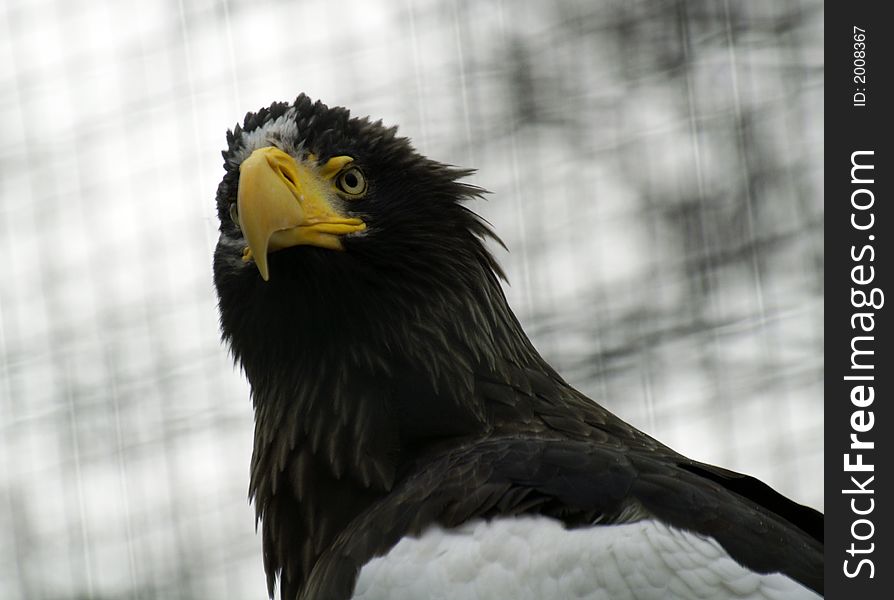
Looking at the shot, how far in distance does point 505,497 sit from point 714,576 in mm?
362

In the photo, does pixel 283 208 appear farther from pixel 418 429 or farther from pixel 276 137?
pixel 418 429

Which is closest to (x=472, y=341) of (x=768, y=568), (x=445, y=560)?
(x=445, y=560)

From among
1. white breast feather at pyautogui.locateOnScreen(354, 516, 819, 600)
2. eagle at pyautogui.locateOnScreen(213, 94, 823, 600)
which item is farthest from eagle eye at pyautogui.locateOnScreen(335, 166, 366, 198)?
white breast feather at pyautogui.locateOnScreen(354, 516, 819, 600)

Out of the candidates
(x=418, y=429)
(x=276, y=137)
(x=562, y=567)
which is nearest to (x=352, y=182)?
(x=276, y=137)

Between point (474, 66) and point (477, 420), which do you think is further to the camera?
point (474, 66)

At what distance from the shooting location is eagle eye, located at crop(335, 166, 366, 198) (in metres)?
2.86

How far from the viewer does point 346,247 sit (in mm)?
2822

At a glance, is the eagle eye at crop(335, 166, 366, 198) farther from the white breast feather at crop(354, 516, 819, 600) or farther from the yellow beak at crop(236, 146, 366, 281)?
the white breast feather at crop(354, 516, 819, 600)

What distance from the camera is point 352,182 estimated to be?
113 inches

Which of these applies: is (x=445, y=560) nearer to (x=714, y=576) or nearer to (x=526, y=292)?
(x=714, y=576)

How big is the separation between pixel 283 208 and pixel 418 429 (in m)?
0.48

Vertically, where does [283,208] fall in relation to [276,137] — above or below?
below

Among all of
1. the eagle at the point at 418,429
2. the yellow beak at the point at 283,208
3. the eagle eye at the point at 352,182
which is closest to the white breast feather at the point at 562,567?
the eagle at the point at 418,429

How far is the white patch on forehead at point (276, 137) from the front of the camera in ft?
9.43
